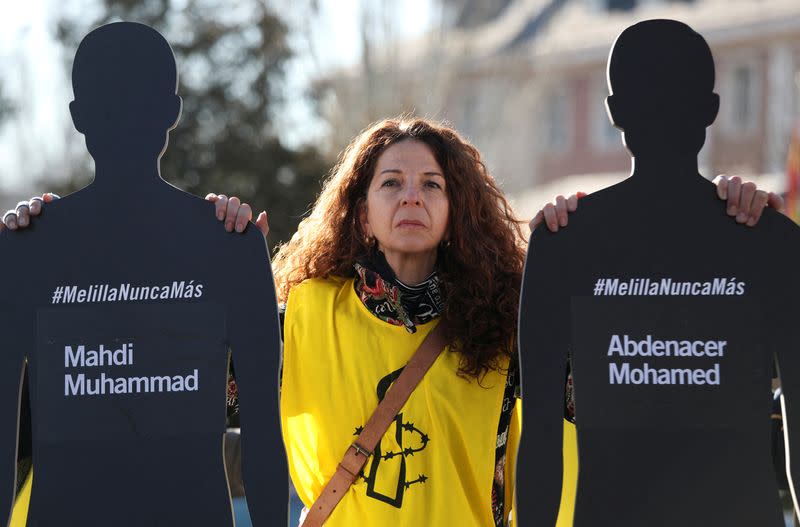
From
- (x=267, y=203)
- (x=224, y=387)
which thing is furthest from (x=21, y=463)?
(x=267, y=203)

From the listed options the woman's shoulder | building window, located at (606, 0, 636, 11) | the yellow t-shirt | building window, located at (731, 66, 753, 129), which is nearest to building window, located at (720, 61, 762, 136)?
building window, located at (731, 66, 753, 129)

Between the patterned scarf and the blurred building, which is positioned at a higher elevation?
the blurred building

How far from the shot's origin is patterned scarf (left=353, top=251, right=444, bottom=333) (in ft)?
9.74

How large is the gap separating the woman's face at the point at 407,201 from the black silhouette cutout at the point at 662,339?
0.46 metres

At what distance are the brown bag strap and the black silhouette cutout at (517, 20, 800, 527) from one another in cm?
38

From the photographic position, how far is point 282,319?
3.04m

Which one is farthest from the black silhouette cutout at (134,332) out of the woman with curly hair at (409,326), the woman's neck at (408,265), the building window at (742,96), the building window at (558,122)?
the building window at (558,122)

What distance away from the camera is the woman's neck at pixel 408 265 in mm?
3068

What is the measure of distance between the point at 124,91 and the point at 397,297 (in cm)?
93

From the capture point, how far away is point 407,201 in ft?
9.76

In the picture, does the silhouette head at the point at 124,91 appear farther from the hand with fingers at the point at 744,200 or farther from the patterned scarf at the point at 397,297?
the hand with fingers at the point at 744,200

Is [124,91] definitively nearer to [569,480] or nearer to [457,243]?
[457,243]

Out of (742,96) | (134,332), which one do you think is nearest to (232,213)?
(134,332)

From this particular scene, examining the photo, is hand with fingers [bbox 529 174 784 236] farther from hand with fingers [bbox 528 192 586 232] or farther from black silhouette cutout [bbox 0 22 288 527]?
black silhouette cutout [bbox 0 22 288 527]
